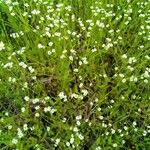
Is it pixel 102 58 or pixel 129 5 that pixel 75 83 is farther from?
pixel 129 5

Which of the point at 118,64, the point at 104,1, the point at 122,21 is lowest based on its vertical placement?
the point at 118,64

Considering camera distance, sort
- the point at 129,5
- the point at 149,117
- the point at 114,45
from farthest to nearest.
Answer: the point at 129,5, the point at 114,45, the point at 149,117

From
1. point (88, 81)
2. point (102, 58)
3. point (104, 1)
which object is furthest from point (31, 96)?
point (104, 1)

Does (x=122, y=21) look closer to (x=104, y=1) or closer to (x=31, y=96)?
(x=104, y=1)

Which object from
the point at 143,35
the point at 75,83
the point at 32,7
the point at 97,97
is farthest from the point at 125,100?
the point at 32,7

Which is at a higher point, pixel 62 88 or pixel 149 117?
pixel 62 88

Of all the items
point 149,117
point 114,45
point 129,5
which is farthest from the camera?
point 129,5

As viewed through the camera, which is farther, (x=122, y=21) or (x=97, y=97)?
(x=122, y=21)
